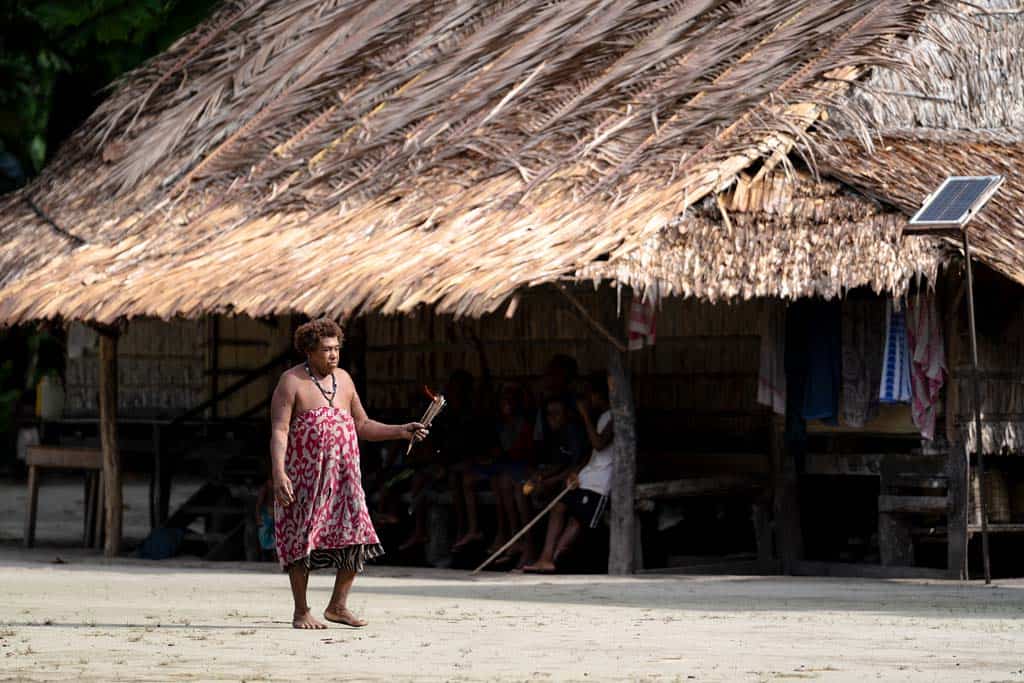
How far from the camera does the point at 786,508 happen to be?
12781 mm

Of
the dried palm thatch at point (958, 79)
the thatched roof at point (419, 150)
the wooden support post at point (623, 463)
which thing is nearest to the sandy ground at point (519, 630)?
the wooden support post at point (623, 463)

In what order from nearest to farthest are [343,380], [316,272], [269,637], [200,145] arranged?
[269,637]
[343,380]
[316,272]
[200,145]

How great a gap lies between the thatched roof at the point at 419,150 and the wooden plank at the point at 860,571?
2609 mm

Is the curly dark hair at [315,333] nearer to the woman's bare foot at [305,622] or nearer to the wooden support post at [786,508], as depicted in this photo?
the woman's bare foot at [305,622]

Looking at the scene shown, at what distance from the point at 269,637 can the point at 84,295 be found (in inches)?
221

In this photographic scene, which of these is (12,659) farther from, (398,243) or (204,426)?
(204,426)

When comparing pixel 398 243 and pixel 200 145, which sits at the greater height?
pixel 200 145

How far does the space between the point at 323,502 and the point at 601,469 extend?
3974mm

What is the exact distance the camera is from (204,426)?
56.4 feet

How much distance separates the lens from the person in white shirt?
1233 cm

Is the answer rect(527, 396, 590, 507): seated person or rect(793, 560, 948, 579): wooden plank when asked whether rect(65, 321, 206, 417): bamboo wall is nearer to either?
rect(527, 396, 590, 507): seated person

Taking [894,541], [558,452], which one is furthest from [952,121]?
[558,452]

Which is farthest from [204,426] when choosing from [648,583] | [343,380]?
[343,380]

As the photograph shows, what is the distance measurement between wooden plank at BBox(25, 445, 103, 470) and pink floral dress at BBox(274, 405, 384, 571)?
22.3 ft
